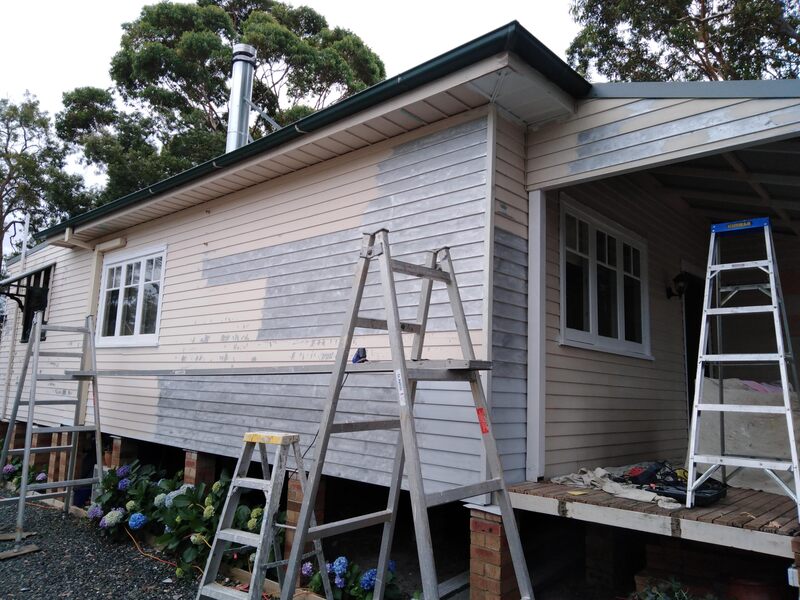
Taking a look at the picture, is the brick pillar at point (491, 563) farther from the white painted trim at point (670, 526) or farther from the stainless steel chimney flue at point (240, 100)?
the stainless steel chimney flue at point (240, 100)

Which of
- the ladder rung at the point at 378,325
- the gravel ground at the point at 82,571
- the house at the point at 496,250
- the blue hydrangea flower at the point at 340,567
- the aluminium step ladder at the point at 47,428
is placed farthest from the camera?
the aluminium step ladder at the point at 47,428

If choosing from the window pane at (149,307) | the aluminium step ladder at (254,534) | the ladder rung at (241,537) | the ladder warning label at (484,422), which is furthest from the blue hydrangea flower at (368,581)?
the window pane at (149,307)

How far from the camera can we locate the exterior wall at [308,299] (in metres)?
3.88

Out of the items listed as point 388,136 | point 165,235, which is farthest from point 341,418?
point 165,235

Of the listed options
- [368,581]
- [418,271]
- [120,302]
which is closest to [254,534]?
[368,581]

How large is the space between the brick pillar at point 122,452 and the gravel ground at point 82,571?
1010 mm

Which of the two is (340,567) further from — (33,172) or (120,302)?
(33,172)

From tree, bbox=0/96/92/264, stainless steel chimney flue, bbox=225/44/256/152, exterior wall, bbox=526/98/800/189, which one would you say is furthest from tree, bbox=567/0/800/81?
tree, bbox=0/96/92/264

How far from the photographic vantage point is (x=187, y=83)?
22.1 m

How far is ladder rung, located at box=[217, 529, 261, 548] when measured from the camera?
3.18 metres

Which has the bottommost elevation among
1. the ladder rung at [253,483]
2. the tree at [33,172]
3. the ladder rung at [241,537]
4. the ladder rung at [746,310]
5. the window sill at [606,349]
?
the ladder rung at [241,537]

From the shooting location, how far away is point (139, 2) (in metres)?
21.9

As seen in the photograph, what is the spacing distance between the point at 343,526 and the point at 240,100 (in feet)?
23.7

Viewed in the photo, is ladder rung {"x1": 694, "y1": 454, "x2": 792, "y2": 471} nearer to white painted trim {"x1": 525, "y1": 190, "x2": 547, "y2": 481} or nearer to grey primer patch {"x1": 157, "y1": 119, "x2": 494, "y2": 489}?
white painted trim {"x1": 525, "y1": 190, "x2": 547, "y2": 481}
